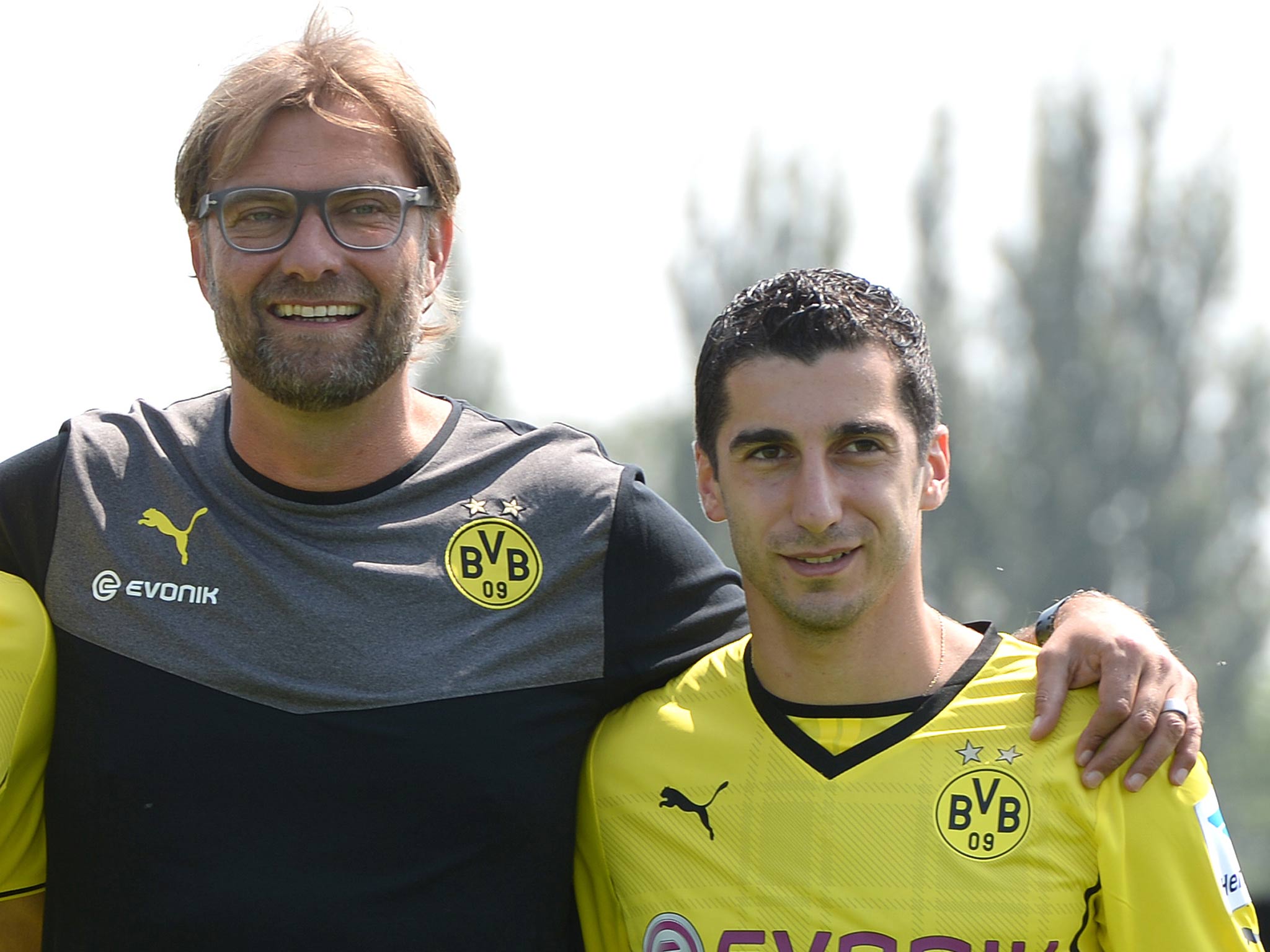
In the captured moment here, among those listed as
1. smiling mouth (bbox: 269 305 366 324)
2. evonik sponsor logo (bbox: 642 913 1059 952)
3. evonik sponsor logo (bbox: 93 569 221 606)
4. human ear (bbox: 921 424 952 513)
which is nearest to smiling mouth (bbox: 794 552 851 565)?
→ human ear (bbox: 921 424 952 513)

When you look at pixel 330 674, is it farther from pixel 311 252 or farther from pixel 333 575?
pixel 311 252

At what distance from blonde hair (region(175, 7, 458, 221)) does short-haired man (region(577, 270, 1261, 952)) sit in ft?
2.79

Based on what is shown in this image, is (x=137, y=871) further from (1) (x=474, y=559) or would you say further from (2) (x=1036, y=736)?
(2) (x=1036, y=736)

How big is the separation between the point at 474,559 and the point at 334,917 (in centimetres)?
78

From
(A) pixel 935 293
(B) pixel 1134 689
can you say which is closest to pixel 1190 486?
(A) pixel 935 293

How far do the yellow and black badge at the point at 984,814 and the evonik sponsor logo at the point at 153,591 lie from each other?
5.13ft

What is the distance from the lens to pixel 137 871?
291cm

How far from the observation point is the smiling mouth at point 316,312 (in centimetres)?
314

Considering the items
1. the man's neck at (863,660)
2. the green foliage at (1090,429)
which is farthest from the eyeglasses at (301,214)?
the green foliage at (1090,429)

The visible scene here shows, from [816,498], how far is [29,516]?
1678 millimetres

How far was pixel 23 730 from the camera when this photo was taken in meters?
2.97

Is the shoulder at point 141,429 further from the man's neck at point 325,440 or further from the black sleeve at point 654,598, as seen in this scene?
the black sleeve at point 654,598

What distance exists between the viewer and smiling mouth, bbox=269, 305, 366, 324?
10.3 ft

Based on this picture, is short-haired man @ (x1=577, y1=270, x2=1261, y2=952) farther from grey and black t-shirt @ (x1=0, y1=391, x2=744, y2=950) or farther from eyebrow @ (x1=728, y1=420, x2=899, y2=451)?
grey and black t-shirt @ (x1=0, y1=391, x2=744, y2=950)
